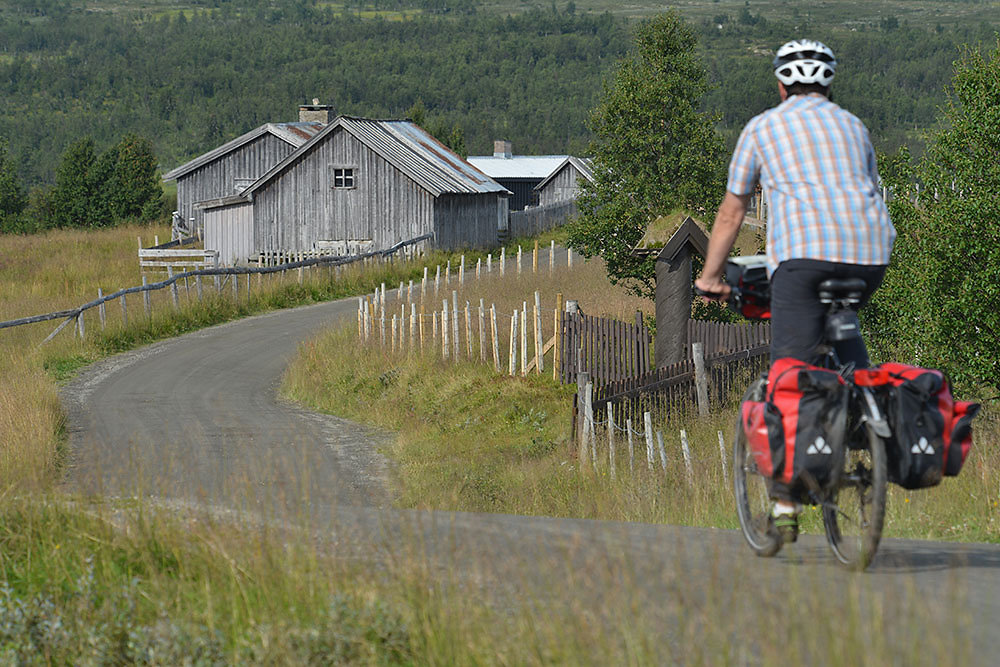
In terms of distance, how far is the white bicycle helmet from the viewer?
527 cm

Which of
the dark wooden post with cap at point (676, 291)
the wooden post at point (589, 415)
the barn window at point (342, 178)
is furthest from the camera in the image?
the barn window at point (342, 178)

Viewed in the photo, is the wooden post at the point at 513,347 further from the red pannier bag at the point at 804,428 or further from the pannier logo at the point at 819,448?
the pannier logo at the point at 819,448

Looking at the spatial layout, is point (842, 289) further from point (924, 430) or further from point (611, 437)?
point (611, 437)

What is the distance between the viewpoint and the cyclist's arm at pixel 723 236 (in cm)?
534

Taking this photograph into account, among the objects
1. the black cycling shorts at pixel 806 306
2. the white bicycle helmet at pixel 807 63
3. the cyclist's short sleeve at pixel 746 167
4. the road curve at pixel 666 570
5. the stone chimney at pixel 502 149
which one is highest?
the stone chimney at pixel 502 149

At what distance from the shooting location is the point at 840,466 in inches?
190

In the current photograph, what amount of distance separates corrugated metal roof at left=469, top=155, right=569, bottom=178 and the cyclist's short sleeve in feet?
252

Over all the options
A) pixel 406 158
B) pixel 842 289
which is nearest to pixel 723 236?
pixel 842 289

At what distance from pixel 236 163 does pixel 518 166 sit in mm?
30335

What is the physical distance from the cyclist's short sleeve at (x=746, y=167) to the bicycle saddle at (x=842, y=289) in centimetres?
56

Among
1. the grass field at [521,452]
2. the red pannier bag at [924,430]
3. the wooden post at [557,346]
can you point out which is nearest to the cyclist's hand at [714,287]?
the red pannier bag at [924,430]

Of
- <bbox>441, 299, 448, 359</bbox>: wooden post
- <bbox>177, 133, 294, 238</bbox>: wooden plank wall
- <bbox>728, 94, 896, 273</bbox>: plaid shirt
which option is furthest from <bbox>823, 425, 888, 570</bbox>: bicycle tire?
<bbox>177, 133, 294, 238</bbox>: wooden plank wall

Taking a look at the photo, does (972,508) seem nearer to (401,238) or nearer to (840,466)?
(840,466)

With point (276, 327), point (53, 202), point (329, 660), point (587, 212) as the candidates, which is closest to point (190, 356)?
point (276, 327)
